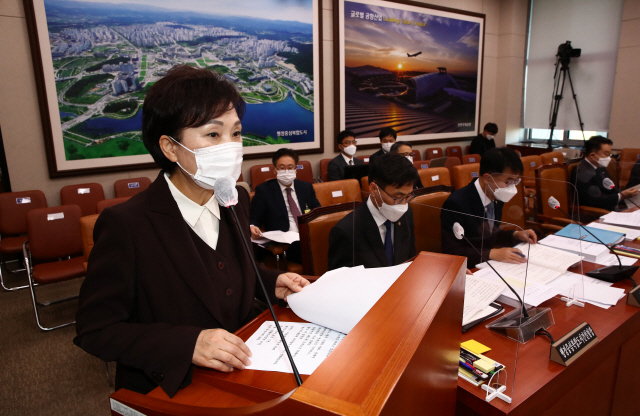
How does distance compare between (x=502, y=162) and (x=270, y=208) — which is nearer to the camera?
(x=502, y=162)

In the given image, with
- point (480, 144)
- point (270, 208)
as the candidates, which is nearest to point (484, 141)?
point (480, 144)

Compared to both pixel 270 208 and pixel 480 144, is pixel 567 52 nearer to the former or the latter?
pixel 480 144

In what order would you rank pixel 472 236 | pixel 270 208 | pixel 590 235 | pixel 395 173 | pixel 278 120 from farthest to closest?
pixel 278 120 → pixel 270 208 → pixel 590 235 → pixel 395 173 → pixel 472 236

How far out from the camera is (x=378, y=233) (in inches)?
55.7

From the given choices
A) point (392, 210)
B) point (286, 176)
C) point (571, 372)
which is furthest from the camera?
point (286, 176)

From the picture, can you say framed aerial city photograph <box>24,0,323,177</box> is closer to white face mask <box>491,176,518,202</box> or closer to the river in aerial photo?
the river in aerial photo

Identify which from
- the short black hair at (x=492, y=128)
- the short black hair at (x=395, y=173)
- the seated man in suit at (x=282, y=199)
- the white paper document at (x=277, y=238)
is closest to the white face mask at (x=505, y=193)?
the short black hair at (x=395, y=173)

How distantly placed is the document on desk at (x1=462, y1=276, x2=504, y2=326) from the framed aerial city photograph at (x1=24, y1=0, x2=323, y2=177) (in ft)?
11.1

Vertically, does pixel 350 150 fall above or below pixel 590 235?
above

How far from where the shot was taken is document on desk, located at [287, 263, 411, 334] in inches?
34.1

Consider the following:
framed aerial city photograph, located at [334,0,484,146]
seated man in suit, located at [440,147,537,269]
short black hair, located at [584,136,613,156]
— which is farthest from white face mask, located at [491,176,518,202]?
framed aerial city photograph, located at [334,0,484,146]

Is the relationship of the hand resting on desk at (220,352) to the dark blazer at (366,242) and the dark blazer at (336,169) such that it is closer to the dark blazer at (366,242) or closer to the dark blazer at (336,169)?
the dark blazer at (366,242)

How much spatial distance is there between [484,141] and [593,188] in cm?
493

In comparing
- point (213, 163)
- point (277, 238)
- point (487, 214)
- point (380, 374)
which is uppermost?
point (213, 163)
